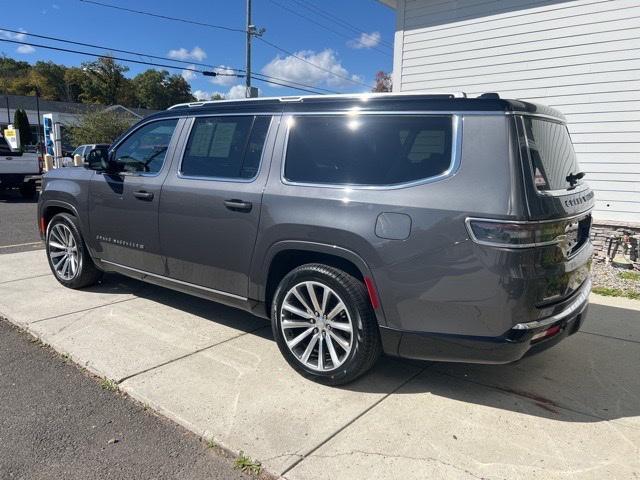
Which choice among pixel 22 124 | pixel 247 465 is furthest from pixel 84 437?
pixel 22 124

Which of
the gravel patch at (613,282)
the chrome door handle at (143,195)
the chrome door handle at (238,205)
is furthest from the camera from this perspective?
the gravel patch at (613,282)

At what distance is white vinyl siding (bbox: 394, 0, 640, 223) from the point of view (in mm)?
6781

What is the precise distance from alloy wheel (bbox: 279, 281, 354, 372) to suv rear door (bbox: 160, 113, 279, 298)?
1.55 ft

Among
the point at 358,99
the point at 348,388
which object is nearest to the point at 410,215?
the point at 358,99

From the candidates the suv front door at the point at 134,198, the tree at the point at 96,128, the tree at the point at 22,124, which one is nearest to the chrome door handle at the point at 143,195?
the suv front door at the point at 134,198

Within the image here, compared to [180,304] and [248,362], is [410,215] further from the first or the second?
[180,304]

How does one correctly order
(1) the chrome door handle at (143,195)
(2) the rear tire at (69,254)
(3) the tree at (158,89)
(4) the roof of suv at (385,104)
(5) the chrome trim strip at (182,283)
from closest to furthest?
(4) the roof of suv at (385,104)
(5) the chrome trim strip at (182,283)
(1) the chrome door handle at (143,195)
(2) the rear tire at (69,254)
(3) the tree at (158,89)

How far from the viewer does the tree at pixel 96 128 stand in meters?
36.5

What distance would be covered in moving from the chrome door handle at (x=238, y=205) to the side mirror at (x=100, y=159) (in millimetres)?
1657

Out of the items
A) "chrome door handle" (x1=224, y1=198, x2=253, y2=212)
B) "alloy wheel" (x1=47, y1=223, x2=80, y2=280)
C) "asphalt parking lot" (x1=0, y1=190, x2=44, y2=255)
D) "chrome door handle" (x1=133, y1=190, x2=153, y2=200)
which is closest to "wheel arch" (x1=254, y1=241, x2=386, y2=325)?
"chrome door handle" (x1=224, y1=198, x2=253, y2=212)

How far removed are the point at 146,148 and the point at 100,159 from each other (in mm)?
500

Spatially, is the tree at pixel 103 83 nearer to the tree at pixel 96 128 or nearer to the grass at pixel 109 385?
the tree at pixel 96 128

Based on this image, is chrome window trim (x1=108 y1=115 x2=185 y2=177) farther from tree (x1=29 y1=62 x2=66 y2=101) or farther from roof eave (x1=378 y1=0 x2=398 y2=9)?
tree (x1=29 y1=62 x2=66 y2=101)

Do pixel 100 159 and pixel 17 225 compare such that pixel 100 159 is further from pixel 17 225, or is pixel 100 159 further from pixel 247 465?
pixel 17 225
